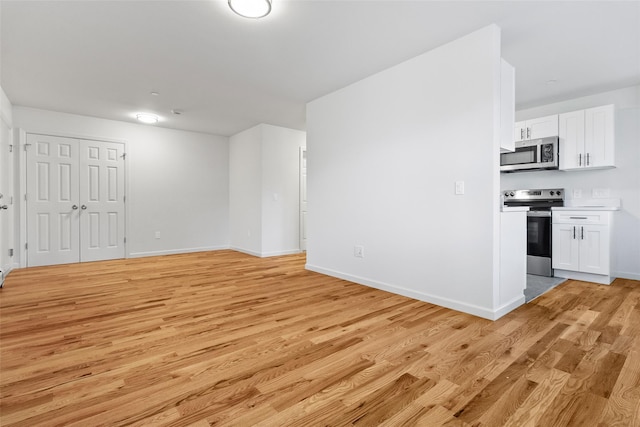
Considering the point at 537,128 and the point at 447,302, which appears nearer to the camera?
the point at 447,302

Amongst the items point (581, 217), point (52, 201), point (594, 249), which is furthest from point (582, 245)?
point (52, 201)

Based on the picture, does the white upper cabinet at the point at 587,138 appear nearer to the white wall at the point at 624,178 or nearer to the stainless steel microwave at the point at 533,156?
the stainless steel microwave at the point at 533,156

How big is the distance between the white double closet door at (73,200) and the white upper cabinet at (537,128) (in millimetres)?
6506

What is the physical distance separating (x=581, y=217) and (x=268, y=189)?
463 cm

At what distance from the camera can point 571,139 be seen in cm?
403

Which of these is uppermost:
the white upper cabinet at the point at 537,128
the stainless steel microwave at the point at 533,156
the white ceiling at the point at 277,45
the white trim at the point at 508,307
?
the white ceiling at the point at 277,45

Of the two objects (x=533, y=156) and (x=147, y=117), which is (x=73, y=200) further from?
(x=533, y=156)

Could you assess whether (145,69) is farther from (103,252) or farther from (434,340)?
(434,340)

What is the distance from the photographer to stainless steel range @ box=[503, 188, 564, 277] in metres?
4.07

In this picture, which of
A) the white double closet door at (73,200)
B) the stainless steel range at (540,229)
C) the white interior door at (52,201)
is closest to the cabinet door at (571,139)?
the stainless steel range at (540,229)

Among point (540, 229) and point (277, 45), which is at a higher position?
point (277, 45)

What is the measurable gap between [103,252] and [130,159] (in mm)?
1689

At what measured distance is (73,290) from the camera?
3.39m

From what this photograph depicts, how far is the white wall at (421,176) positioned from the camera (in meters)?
2.53
